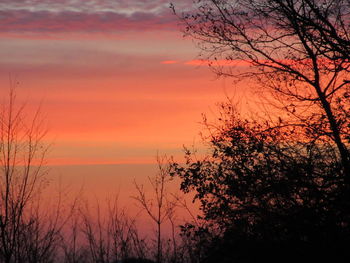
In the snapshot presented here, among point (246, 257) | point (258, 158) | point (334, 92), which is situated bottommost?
point (246, 257)

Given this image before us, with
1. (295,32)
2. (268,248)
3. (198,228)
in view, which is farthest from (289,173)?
(295,32)

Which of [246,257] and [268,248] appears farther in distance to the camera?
[246,257]

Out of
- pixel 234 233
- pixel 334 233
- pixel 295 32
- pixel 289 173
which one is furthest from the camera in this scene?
pixel 295 32

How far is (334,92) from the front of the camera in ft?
53.1

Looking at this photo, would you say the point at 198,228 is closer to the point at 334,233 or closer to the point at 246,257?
the point at 246,257

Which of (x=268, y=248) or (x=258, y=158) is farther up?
(x=258, y=158)

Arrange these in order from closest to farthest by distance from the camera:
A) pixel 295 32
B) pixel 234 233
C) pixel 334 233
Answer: pixel 334 233
pixel 234 233
pixel 295 32

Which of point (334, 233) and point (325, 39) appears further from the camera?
point (325, 39)

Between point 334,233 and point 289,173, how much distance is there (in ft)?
6.55

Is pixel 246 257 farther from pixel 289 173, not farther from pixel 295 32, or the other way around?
pixel 295 32

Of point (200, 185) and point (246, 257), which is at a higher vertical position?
point (200, 185)

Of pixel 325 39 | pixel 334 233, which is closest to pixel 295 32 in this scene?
pixel 325 39

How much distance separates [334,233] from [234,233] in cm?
308

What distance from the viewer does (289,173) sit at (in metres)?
14.3
